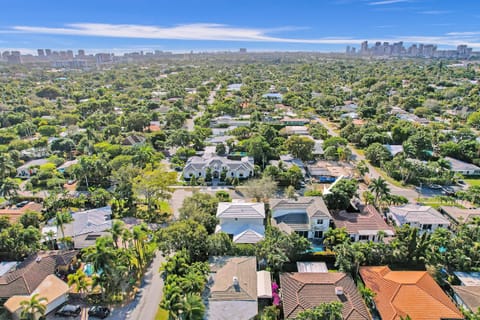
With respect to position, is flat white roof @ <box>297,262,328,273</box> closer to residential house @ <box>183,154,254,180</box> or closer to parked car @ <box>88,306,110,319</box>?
parked car @ <box>88,306,110,319</box>

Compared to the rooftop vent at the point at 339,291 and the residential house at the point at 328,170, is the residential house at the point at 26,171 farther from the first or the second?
the rooftop vent at the point at 339,291

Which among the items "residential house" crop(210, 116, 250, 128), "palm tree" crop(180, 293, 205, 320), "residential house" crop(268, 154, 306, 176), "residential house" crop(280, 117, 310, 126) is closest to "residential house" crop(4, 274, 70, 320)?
"palm tree" crop(180, 293, 205, 320)

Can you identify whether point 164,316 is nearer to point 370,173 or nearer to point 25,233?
point 25,233

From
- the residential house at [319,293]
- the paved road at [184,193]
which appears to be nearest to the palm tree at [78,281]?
the residential house at [319,293]

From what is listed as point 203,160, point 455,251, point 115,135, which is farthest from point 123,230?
point 115,135

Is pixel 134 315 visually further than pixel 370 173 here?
No

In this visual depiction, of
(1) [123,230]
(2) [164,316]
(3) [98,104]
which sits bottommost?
(2) [164,316]

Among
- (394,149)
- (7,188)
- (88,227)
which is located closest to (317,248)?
(88,227)
